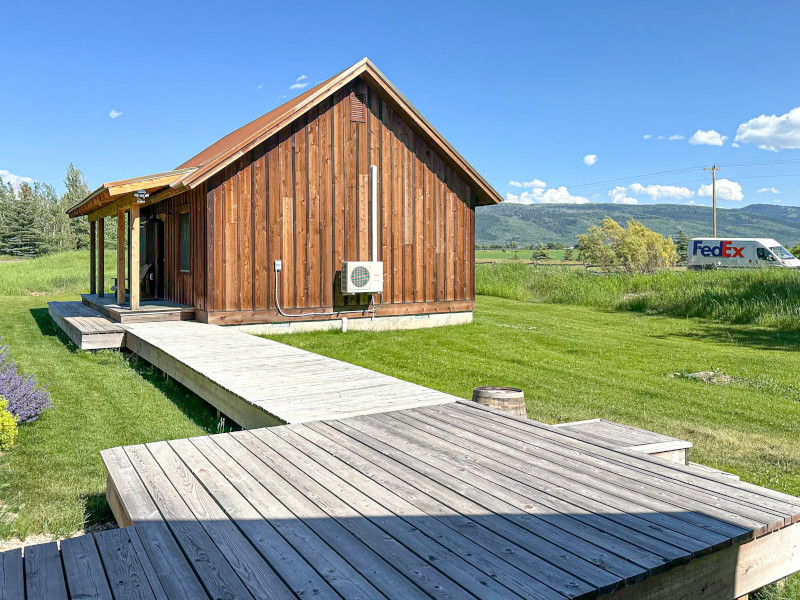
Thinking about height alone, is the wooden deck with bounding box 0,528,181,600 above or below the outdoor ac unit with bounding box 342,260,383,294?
below

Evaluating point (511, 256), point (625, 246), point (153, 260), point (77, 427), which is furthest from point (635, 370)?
point (511, 256)

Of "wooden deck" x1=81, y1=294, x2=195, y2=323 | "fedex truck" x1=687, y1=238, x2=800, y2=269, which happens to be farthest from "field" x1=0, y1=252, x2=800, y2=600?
"fedex truck" x1=687, y1=238, x2=800, y2=269

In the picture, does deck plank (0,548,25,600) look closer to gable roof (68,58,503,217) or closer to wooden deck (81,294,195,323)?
gable roof (68,58,503,217)

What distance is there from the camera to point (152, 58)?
1229 inches

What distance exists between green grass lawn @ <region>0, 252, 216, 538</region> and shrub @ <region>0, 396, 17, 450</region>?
0.08 metres

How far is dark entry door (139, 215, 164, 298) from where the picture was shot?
1413 cm

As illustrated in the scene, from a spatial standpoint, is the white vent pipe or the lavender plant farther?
the white vent pipe

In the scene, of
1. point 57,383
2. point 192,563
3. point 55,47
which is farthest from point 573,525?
point 55,47

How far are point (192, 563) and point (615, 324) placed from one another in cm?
1343

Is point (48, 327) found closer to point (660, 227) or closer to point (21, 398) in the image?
point (21, 398)

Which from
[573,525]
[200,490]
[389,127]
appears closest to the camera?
[573,525]

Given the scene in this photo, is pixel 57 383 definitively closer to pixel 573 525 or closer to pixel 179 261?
pixel 179 261

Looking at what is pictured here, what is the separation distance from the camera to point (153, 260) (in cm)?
1463

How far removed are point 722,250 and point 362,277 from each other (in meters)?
28.2
